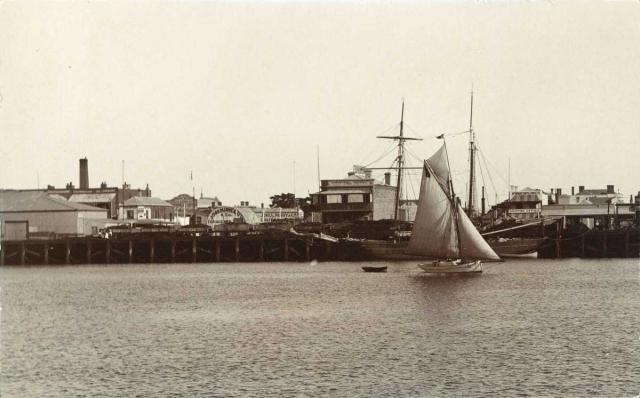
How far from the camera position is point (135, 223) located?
14000 cm

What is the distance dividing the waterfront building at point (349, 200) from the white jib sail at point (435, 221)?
49.2 m

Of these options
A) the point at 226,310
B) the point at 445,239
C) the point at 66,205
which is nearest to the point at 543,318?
the point at 226,310

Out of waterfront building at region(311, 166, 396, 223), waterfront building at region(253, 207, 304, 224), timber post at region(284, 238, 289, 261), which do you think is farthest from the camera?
waterfront building at region(253, 207, 304, 224)

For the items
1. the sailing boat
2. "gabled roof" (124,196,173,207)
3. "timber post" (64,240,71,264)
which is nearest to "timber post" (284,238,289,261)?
"timber post" (64,240,71,264)

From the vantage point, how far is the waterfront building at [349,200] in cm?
12588

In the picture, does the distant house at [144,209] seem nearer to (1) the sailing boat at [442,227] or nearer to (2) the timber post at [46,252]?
(2) the timber post at [46,252]

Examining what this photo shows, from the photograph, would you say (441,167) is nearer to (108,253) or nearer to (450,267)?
(450,267)

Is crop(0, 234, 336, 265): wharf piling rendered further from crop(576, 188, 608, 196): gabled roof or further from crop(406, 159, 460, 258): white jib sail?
crop(576, 188, 608, 196): gabled roof

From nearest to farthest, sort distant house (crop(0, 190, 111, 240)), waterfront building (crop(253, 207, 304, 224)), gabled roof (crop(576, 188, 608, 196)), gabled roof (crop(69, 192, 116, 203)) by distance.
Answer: distant house (crop(0, 190, 111, 240)), gabled roof (crop(69, 192, 116, 203)), gabled roof (crop(576, 188, 608, 196)), waterfront building (crop(253, 207, 304, 224))

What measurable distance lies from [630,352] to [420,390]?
10952mm

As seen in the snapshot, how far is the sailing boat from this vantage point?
7488cm

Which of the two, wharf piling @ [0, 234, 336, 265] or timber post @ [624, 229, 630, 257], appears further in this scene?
wharf piling @ [0, 234, 336, 265]

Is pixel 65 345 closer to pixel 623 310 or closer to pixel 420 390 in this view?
pixel 420 390

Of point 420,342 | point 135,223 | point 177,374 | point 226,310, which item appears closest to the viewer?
point 177,374
